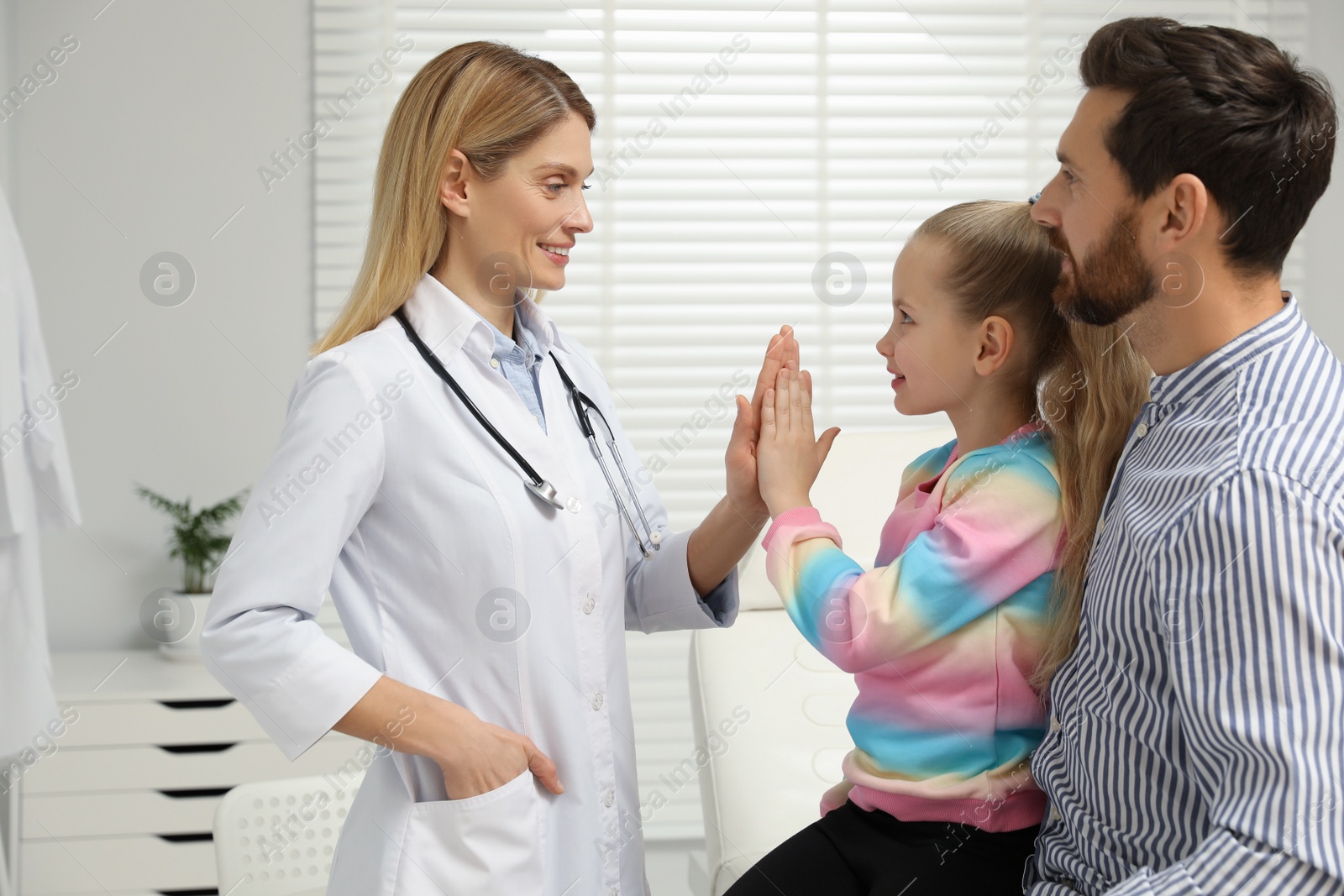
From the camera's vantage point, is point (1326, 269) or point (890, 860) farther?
point (1326, 269)

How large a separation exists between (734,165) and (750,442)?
7.13ft

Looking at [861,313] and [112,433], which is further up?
[861,313]

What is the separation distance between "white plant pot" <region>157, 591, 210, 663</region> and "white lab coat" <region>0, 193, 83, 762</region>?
1.87 feet

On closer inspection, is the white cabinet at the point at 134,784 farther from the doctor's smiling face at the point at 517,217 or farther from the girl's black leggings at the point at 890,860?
the girl's black leggings at the point at 890,860

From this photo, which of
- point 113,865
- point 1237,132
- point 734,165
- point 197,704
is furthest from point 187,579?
point 1237,132

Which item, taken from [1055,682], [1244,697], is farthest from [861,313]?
[1244,697]

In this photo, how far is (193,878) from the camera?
2.76m

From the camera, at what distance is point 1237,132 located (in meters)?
0.97

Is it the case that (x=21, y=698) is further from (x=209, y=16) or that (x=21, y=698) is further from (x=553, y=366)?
(x=209, y=16)

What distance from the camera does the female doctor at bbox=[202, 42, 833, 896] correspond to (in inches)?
45.8

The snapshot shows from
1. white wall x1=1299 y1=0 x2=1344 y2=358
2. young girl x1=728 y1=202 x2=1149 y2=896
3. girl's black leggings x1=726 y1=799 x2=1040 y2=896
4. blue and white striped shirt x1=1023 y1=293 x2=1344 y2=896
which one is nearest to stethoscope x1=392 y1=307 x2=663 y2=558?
young girl x1=728 y1=202 x2=1149 y2=896

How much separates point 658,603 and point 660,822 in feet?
6.57

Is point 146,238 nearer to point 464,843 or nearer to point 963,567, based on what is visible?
point 464,843

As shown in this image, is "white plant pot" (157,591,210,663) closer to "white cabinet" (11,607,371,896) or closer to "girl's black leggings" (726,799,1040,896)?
"white cabinet" (11,607,371,896)
